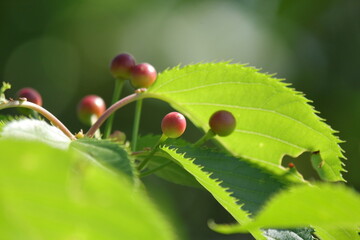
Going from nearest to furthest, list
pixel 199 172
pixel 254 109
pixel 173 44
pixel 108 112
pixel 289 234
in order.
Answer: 1. pixel 199 172
2. pixel 289 234
3. pixel 108 112
4. pixel 254 109
5. pixel 173 44

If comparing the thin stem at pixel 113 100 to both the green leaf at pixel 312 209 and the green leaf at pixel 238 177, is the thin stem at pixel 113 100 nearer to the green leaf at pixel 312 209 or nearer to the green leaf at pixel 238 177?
the green leaf at pixel 238 177

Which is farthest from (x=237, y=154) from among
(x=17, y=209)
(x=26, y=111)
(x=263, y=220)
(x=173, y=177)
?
(x=17, y=209)

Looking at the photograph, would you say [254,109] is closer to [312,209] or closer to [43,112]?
[43,112]

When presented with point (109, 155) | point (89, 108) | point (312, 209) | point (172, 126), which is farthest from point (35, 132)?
point (89, 108)

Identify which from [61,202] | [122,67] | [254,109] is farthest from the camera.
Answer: [122,67]

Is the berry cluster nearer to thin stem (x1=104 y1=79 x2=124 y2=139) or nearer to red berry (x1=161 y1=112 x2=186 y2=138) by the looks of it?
thin stem (x1=104 y1=79 x2=124 y2=139)

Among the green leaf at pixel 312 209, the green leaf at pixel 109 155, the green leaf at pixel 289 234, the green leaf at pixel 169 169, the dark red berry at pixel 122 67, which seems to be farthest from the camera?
the dark red berry at pixel 122 67

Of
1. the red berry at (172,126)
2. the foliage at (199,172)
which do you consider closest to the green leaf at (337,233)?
the foliage at (199,172)
